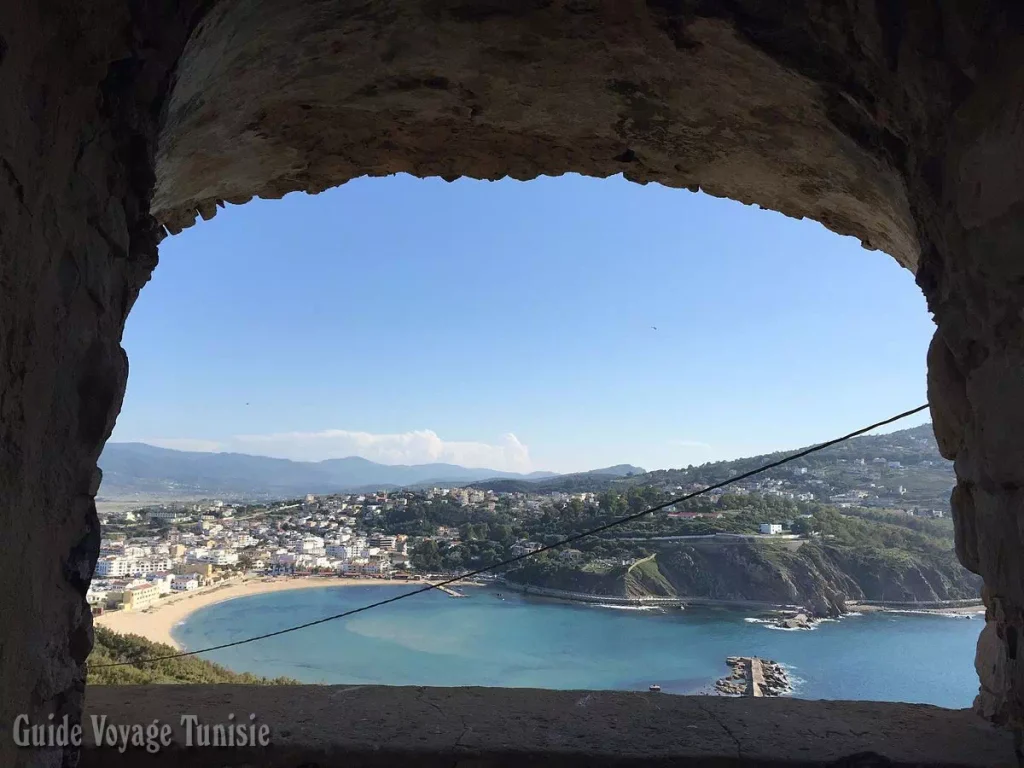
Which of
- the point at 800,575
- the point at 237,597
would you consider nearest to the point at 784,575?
the point at 800,575

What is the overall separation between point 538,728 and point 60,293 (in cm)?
150

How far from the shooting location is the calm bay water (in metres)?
8.35

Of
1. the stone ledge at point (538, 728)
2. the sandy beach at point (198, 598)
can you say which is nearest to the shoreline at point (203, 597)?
the sandy beach at point (198, 598)

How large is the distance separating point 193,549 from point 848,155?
15.8m

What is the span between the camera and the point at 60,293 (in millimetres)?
1190

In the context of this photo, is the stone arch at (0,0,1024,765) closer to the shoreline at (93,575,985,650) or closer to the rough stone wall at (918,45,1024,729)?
the rough stone wall at (918,45,1024,729)

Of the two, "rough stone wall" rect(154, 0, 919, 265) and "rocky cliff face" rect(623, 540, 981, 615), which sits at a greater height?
"rough stone wall" rect(154, 0, 919, 265)

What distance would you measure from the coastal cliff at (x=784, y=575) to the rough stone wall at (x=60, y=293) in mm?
8283

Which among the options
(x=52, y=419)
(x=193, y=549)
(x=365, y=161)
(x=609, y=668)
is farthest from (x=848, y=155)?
(x=193, y=549)

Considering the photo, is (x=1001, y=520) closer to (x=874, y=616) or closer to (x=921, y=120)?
(x=921, y=120)

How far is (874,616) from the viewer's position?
8.18 metres

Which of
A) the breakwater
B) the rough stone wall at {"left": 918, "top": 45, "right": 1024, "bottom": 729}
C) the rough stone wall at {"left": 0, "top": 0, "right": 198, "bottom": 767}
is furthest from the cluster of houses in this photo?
the rough stone wall at {"left": 0, "top": 0, "right": 198, "bottom": 767}

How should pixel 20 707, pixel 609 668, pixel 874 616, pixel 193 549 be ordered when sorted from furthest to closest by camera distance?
pixel 193 549
pixel 609 668
pixel 874 616
pixel 20 707

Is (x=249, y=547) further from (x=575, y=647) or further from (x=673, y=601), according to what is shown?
(x=673, y=601)
